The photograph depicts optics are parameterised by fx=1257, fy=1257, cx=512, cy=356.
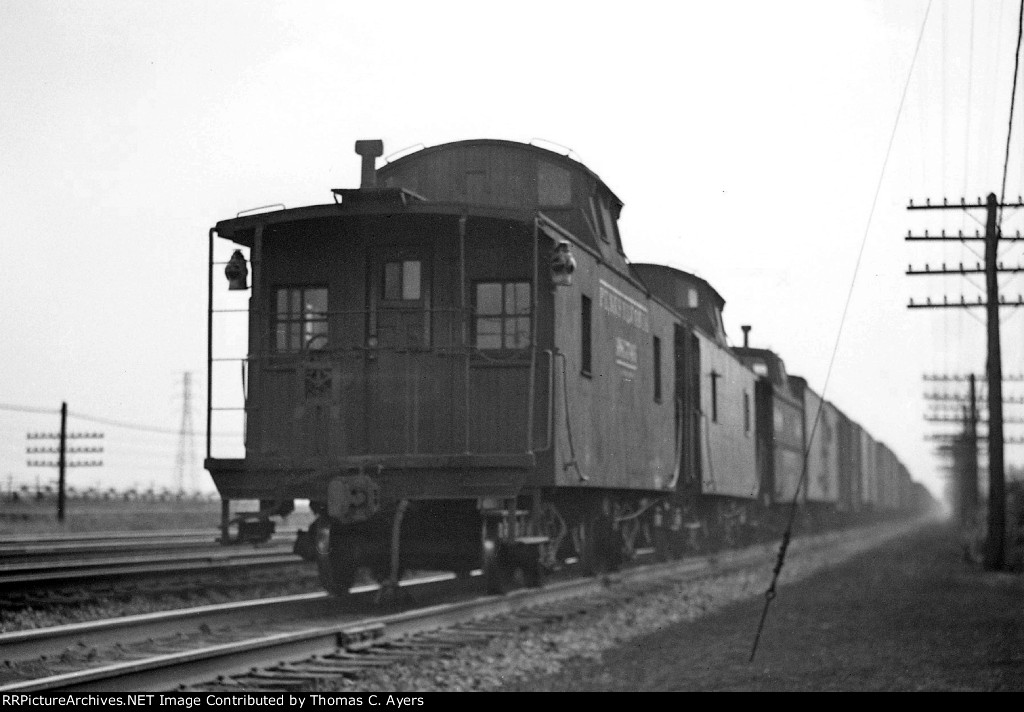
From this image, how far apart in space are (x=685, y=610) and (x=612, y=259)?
14.3 ft

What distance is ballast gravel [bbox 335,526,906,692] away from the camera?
8.29m

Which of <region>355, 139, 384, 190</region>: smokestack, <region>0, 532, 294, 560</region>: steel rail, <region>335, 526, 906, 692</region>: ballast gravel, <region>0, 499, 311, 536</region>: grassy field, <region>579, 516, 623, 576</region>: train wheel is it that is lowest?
<region>0, 499, 311, 536</region>: grassy field

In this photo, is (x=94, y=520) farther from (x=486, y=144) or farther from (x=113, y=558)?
(x=486, y=144)

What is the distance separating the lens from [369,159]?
42.4ft

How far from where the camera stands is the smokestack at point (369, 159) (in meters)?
12.9

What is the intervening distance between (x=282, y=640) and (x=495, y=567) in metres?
3.79

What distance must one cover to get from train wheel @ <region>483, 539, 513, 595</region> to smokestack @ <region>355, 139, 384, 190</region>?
12.7ft

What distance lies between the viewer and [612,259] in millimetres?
15188

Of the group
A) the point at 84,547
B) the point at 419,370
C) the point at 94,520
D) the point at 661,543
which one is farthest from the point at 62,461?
the point at 419,370

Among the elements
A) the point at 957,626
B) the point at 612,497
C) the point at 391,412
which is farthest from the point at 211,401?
the point at 957,626

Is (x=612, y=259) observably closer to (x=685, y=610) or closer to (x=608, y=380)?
(x=608, y=380)

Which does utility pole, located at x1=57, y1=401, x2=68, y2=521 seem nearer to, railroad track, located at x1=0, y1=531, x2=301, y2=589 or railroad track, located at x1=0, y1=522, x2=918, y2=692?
railroad track, located at x1=0, y1=531, x2=301, y2=589

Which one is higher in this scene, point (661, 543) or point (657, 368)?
point (657, 368)

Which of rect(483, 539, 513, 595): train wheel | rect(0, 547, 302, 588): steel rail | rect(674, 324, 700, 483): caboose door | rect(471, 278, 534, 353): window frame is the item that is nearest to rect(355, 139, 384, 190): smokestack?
rect(471, 278, 534, 353): window frame
